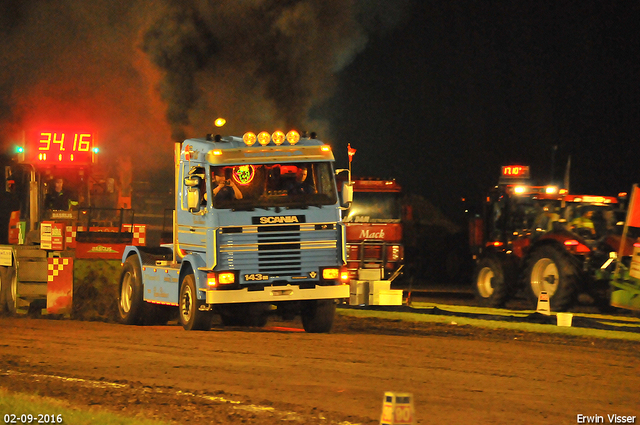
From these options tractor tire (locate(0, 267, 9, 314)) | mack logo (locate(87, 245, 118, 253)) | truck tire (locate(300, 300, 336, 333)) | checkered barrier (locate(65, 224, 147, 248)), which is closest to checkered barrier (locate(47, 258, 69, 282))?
mack logo (locate(87, 245, 118, 253))

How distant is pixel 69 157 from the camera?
2350 centimetres

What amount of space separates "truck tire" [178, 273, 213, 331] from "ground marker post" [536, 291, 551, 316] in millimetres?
6706

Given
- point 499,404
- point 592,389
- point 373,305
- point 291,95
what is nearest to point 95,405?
point 499,404

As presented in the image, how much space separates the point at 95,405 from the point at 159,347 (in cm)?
408

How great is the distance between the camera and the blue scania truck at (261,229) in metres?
14.1

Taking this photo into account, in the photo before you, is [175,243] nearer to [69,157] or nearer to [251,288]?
[251,288]

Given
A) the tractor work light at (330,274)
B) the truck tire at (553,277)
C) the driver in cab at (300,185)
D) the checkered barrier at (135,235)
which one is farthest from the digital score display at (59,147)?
the truck tire at (553,277)

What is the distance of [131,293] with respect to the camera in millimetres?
16750

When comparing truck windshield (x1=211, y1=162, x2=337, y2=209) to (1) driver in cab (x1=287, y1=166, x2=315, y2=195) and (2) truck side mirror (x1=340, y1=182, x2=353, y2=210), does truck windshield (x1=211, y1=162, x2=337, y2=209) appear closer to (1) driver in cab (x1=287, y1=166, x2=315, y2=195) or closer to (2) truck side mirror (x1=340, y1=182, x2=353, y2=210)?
(1) driver in cab (x1=287, y1=166, x2=315, y2=195)

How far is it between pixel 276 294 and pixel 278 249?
68cm

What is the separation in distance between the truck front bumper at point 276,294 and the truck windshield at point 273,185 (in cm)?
127

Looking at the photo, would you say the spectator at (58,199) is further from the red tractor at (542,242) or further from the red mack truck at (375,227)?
the red tractor at (542,242)

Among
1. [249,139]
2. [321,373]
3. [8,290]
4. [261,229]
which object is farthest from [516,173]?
[321,373]

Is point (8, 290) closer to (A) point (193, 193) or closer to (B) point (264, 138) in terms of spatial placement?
(A) point (193, 193)
